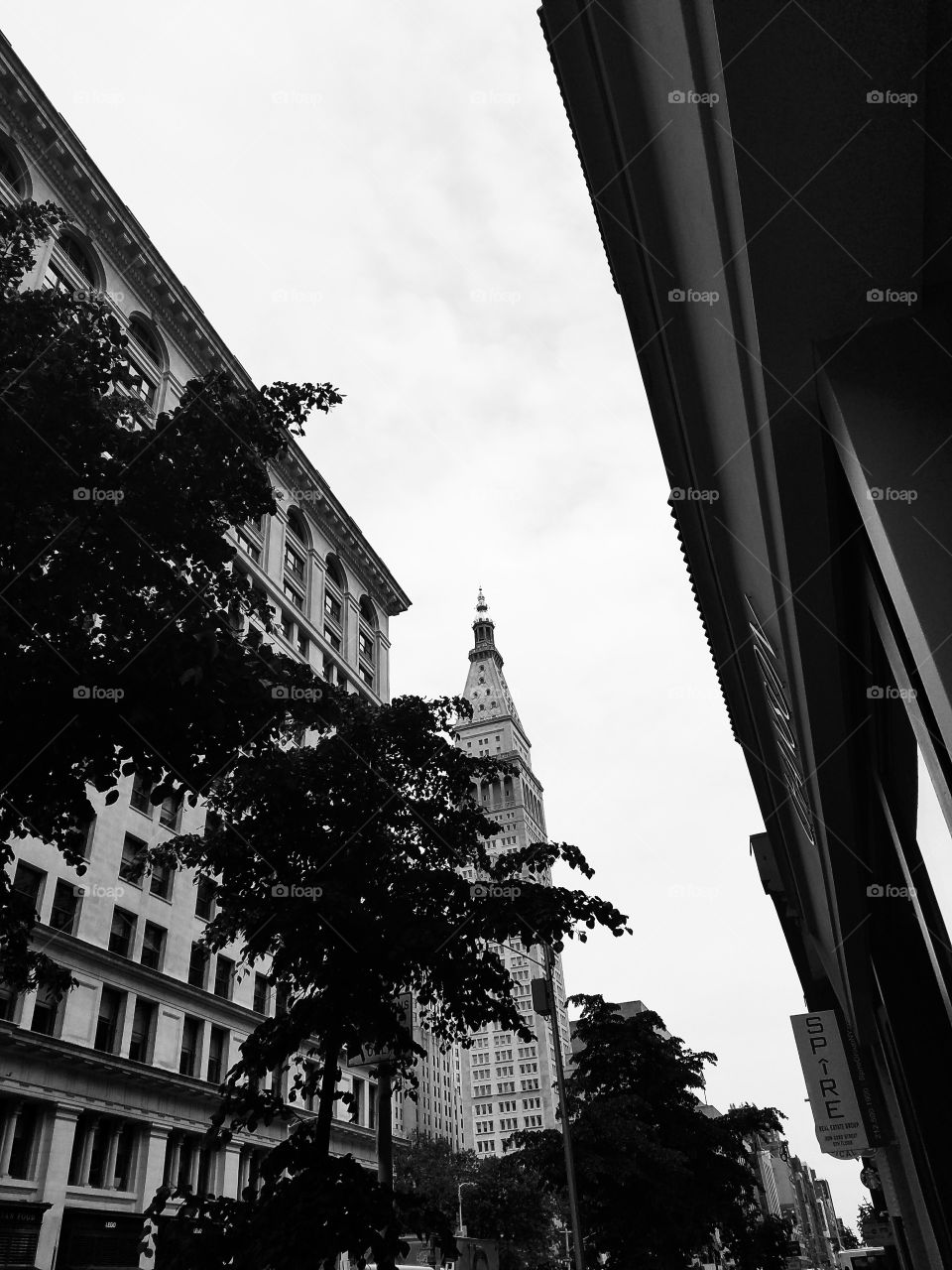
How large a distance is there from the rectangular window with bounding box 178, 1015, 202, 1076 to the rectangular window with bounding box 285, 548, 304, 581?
2194cm

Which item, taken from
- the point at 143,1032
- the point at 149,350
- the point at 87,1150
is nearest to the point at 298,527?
the point at 149,350

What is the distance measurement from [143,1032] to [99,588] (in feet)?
81.9

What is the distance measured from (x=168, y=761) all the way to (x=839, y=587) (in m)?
6.19

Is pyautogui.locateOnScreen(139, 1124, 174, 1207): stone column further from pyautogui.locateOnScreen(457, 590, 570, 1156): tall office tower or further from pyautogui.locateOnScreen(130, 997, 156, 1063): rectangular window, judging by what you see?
pyautogui.locateOnScreen(457, 590, 570, 1156): tall office tower

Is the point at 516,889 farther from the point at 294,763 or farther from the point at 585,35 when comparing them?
the point at 585,35

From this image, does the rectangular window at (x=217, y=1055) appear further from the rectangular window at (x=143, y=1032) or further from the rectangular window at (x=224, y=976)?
the rectangular window at (x=143, y=1032)

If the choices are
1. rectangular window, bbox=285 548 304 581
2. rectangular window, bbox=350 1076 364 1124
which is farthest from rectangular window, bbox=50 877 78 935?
rectangular window, bbox=285 548 304 581

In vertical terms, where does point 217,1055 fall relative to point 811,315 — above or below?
above

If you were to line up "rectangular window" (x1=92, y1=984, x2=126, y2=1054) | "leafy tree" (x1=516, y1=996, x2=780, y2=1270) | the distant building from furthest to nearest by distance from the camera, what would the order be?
"rectangular window" (x1=92, y1=984, x2=126, y2=1054) < "leafy tree" (x1=516, y1=996, x2=780, y2=1270) < the distant building

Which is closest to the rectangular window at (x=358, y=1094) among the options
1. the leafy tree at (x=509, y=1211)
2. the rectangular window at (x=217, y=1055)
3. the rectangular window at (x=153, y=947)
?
the rectangular window at (x=217, y=1055)

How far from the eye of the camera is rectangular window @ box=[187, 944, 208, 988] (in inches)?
1208

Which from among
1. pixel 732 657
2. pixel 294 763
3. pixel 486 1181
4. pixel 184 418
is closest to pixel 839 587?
pixel 732 657

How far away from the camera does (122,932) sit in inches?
1106

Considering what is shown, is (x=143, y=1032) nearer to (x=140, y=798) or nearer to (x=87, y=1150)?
(x=87, y=1150)
